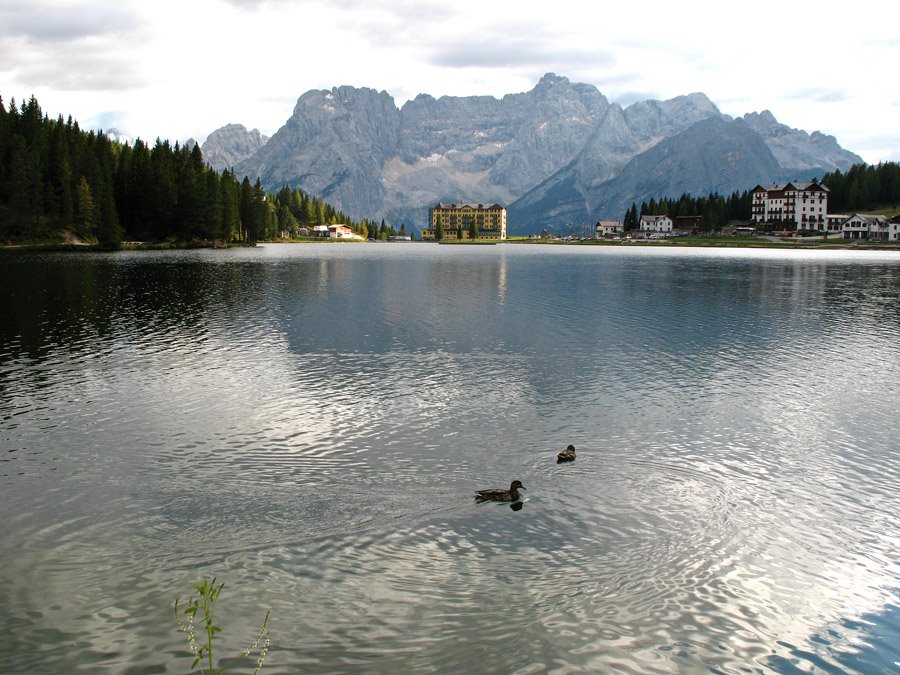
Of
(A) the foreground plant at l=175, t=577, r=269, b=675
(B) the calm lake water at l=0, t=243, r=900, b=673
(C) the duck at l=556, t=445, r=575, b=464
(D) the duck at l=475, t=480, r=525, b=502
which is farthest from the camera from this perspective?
(C) the duck at l=556, t=445, r=575, b=464

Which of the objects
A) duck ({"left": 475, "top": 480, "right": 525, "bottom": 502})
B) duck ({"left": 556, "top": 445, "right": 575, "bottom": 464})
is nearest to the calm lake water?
duck ({"left": 475, "top": 480, "right": 525, "bottom": 502})

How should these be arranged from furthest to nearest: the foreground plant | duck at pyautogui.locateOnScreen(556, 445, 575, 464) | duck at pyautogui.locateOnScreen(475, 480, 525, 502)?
duck at pyautogui.locateOnScreen(556, 445, 575, 464), duck at pyautogui.locateOnScreen(475, 480, 525, 502), the foreground plant

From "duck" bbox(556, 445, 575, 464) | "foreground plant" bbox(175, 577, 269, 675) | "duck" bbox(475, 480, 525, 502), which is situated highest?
"duck" bbox(556, 445, 575, 464)

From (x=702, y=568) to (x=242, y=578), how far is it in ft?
38.9

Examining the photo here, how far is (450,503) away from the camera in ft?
70.3

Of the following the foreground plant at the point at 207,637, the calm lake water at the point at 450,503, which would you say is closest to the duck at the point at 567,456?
the calm lake water at the point at 450,503

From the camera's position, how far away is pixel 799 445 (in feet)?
92.5

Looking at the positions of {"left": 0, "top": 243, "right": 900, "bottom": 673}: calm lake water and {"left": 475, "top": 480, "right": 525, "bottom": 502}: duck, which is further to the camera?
{"left": 475, "top": 480, "right": 525, "bottom": 502}: duck

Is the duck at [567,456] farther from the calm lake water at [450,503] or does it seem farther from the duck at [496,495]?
the duck at [496,495]

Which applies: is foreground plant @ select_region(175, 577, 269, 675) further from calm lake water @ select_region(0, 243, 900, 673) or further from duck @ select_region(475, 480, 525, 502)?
duck @ select_region(475, 480, 525, 502)

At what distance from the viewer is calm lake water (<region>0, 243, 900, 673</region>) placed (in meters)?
14.6

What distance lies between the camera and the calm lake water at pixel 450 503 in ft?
47.8

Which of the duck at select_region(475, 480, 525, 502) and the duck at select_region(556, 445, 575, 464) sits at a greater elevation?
the duck at select_region(556, 445, 575, 464)

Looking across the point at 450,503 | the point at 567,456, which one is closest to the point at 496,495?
the point at 450,503
